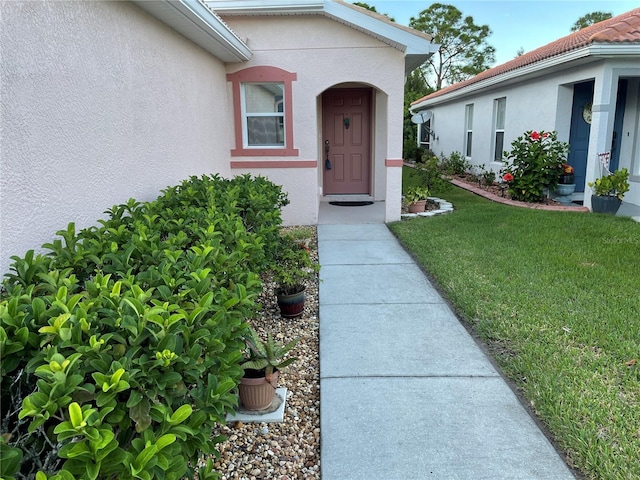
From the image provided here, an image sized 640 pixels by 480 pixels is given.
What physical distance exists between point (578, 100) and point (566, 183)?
6.01 ft

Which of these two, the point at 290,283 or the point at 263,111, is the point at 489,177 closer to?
the point at 263,111

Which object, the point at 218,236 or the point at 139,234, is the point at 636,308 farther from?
the point at 139,234

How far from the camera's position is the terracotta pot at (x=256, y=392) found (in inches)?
117

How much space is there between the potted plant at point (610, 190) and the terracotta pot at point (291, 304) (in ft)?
22.6

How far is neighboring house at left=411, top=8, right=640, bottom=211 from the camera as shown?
8375 mm

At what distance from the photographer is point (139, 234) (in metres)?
3.10

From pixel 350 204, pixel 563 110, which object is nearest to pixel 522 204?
pixel 563 110

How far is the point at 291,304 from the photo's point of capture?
4.57 meters

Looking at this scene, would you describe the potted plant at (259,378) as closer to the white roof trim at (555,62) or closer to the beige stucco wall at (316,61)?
the beige stucco wall at (316,61)

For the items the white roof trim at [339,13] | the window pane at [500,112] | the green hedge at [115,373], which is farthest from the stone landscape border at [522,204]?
the green hedge at [115,373]

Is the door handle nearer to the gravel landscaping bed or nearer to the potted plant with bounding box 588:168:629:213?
the potted plant with bounding box 588:168:629:213

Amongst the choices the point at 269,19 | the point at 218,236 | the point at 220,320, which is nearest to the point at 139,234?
the point at 218,236

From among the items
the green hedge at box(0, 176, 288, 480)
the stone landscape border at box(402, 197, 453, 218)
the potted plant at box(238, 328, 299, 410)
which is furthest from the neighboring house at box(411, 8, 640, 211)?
the green hedge at box(0, 176, 288, 480)

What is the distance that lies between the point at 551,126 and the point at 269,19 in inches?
256
